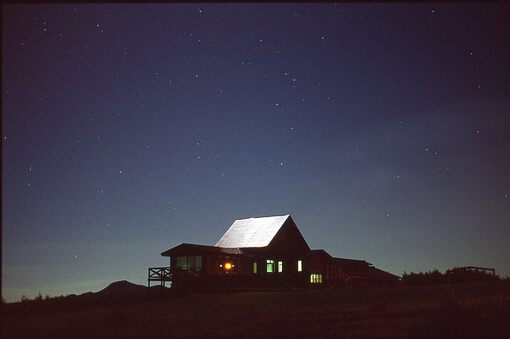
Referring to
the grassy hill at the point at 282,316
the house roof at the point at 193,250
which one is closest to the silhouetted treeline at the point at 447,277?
the grassy hill at the point at 282,316

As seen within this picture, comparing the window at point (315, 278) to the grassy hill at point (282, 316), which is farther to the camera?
the window at point (315, 278)

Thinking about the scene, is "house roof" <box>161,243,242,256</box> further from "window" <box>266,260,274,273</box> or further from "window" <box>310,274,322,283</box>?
"window" <box>310,274,322,283</box>

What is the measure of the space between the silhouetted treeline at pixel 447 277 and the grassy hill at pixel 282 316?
31.5 ft

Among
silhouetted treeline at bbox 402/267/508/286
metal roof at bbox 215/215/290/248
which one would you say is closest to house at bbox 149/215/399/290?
metal roof at bbox 215/215/290/248

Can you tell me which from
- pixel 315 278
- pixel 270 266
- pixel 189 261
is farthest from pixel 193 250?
pixel 315 278

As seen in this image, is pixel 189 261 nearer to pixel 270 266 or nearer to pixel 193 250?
pixel 193 250

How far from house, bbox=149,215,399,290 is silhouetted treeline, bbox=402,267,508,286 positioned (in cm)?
676

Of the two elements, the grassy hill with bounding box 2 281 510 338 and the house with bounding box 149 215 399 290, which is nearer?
the grassy hill with bounding box 2 281 510 338

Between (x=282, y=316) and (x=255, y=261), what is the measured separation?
24.4 m

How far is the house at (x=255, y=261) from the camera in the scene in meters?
40.8

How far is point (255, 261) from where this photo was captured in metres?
45.9

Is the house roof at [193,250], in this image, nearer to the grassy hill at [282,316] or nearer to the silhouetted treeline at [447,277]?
the grassy hill at [282,316]

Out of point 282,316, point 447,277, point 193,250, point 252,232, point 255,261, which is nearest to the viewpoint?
point 282,316

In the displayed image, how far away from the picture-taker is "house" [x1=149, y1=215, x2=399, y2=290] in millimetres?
40812
